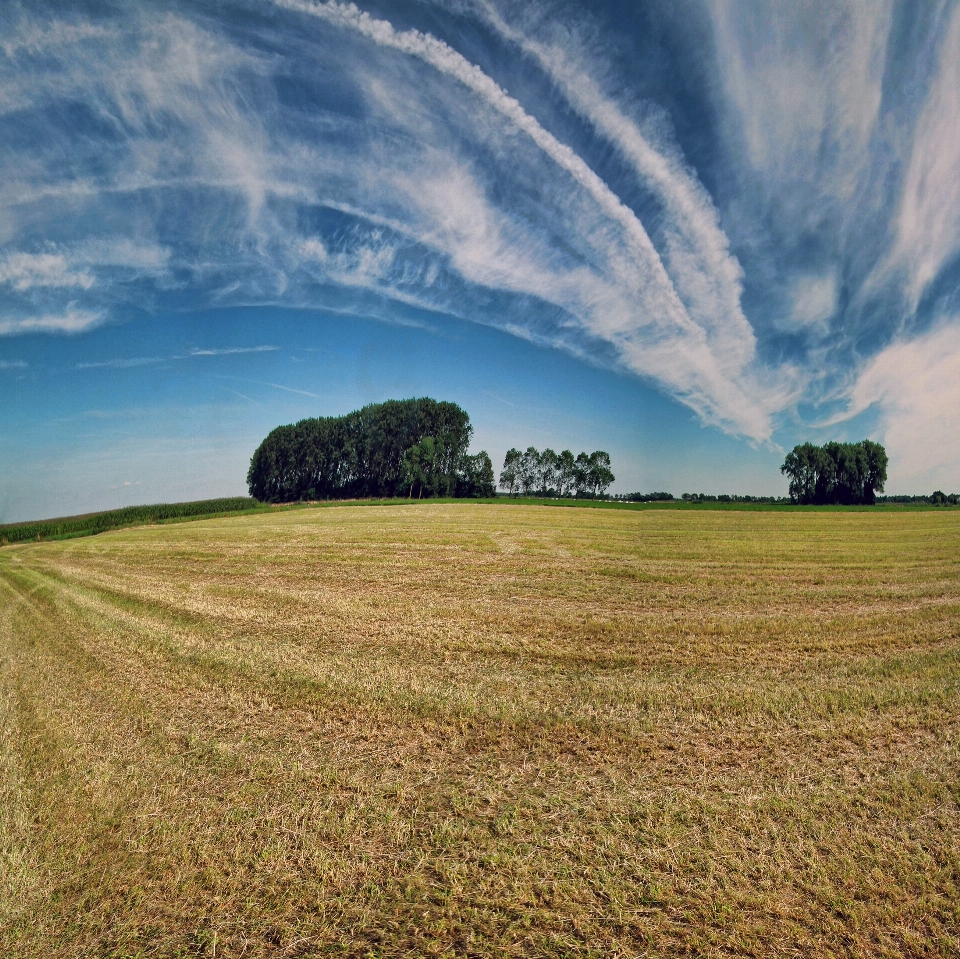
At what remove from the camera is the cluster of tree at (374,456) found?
285 ft

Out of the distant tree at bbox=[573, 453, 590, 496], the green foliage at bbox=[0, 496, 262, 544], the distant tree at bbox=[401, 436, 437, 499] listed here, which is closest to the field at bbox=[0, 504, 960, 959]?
the green foliage at bbox=[0, 496, 262, 544]

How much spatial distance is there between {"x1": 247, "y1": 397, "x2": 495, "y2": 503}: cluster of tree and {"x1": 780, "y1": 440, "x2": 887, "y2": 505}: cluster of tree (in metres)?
49.3

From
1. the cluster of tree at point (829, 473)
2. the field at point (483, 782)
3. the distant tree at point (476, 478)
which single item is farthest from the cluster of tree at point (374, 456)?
the field at point (483, 782)

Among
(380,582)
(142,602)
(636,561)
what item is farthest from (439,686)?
(636,561)

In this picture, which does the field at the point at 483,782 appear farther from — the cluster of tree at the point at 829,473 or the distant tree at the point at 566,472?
the distant tree at the point at 566,472

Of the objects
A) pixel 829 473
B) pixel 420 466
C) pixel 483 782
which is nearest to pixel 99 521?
pixel 420 466

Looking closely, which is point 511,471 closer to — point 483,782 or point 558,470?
point 558,470

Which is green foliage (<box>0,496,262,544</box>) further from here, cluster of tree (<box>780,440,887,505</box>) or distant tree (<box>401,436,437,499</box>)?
cluster of tree (<box>780,440,887,505</box>)

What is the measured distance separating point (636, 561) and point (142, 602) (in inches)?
575

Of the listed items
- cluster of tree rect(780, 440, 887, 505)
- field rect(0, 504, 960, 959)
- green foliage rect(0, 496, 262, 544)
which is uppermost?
cluster of tree rect(780, 440, 887, 505)

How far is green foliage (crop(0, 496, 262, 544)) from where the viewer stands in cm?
4372

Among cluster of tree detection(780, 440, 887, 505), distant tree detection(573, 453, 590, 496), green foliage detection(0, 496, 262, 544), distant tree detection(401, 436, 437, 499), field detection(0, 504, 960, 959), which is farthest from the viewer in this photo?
distant tree detection(573, 453, 590, 496)

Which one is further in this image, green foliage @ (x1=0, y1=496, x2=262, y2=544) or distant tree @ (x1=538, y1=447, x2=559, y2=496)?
distant tree @ (x1=538, y1=447, x2=559, y2=496)

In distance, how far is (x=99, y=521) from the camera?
45.6m
